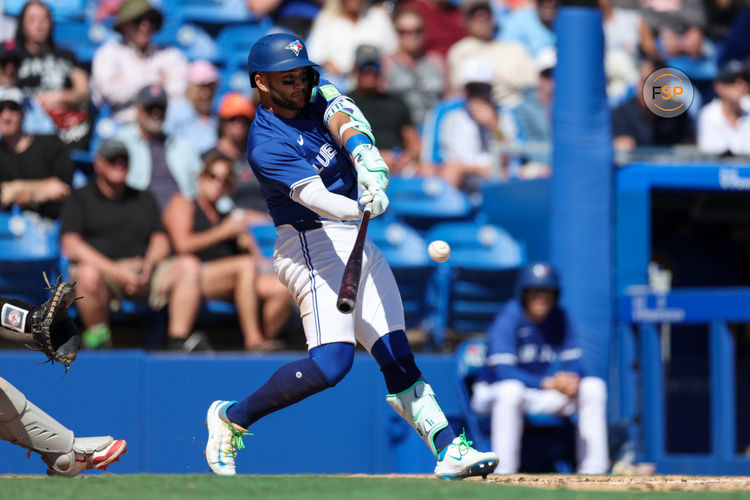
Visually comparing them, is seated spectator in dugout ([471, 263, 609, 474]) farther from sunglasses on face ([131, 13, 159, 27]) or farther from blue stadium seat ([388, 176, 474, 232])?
sunglasses on face ([131, 13, 159, 27])

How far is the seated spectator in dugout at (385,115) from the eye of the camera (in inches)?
316

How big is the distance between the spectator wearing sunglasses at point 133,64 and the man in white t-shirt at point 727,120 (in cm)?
388

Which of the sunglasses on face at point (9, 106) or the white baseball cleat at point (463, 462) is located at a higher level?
the sunglasses on face at point (9, 106)

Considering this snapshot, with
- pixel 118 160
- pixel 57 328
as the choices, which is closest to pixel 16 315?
pixel 57 328

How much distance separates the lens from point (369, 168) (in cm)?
403

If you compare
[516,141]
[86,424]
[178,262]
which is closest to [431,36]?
[516,141]

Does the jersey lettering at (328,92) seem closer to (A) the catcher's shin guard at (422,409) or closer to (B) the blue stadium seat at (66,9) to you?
(A) the catcher's shin guard at (422,409)

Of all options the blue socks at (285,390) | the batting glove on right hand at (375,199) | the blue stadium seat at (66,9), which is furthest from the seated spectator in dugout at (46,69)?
the batting glove on right hand at (375,199)

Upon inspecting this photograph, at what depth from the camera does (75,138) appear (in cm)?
772

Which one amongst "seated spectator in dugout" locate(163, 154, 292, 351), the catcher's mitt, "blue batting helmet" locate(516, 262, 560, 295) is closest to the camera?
the catcher's mitt

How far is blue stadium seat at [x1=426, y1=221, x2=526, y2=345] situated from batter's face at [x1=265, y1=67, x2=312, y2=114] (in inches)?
126

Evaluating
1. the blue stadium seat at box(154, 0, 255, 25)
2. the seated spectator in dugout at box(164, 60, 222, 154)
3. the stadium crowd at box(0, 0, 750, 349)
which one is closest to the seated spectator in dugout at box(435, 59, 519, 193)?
the stadium crowd at box(0, 0, 750, 349)

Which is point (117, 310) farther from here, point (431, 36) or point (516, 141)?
point (431, 36)

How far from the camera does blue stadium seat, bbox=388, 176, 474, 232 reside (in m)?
7.66
